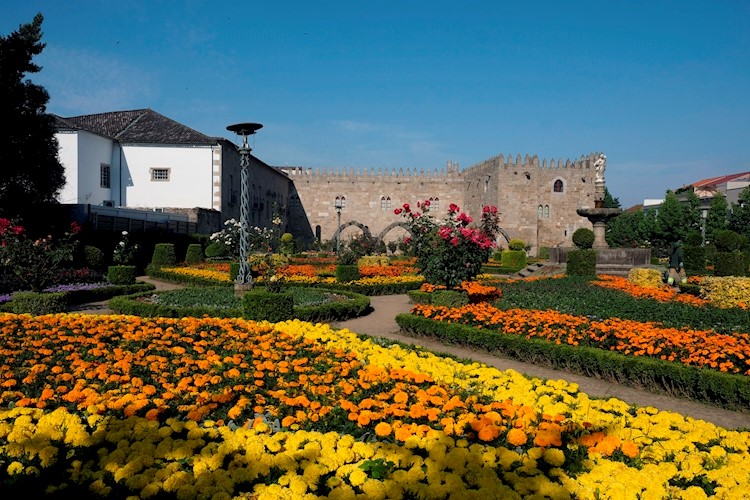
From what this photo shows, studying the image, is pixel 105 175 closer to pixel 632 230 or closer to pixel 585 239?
pixel 585 239

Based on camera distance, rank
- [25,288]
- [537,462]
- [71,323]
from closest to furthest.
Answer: [537,462] < [71,323] < [25,288]

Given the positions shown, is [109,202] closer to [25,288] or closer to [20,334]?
[25,288]

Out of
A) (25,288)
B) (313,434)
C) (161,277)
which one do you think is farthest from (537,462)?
(161,277)

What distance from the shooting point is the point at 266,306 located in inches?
354

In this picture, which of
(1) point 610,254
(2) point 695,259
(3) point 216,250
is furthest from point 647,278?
(3) point 216,250

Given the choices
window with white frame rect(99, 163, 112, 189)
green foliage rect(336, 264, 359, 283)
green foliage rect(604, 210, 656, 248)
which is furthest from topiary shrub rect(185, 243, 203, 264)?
green foliage rect(604, 210, 656, 248)

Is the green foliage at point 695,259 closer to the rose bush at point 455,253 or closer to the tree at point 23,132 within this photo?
the rose bush at point 455,253

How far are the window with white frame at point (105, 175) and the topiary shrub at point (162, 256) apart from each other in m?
8.71

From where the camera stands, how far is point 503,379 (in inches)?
201

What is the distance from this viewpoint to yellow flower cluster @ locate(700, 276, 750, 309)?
11.7 m

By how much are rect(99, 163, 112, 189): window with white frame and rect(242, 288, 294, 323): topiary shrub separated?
21.9 meters

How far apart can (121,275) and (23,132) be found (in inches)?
260

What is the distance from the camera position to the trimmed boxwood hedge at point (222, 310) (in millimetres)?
10328

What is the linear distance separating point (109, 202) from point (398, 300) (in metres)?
18.7
